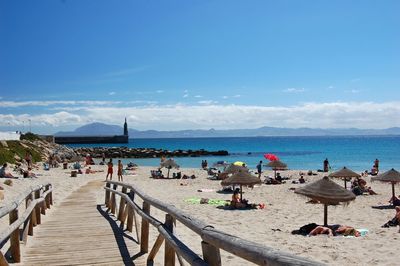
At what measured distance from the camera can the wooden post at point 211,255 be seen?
152 inches

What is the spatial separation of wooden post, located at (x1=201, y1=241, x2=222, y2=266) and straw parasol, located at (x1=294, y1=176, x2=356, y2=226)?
8658mm

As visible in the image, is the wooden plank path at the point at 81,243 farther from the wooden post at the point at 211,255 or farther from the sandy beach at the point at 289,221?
the wooden post at the point at 211,255

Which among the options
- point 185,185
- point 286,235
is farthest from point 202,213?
point 185,185

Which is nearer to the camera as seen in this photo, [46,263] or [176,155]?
[46,263]

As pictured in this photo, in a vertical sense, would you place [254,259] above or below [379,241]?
above

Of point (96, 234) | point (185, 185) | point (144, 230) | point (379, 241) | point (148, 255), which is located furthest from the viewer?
point (185, 185)

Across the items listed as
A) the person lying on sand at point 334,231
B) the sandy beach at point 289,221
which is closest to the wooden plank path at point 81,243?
the sandy beach at point 289,221

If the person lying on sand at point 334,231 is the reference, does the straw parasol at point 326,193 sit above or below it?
above

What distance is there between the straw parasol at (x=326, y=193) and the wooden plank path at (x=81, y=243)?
17.8 feet

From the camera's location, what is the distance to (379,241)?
1045 cm

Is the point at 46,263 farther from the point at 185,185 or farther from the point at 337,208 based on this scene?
the point at 185,185

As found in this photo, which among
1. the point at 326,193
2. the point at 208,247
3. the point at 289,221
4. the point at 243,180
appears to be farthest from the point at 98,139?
the point at 208,247

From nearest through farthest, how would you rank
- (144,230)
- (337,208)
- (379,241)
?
(144,230), (379,241), (337,208)

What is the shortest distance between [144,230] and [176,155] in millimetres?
65131
